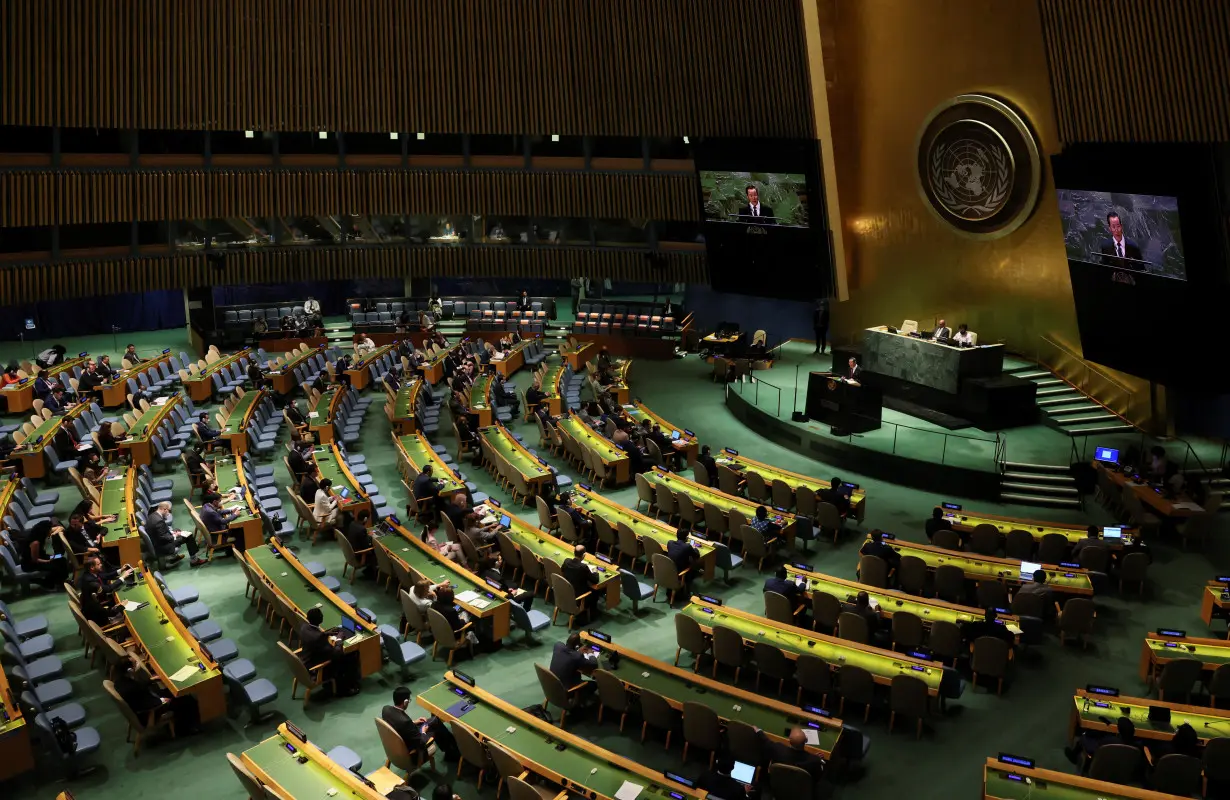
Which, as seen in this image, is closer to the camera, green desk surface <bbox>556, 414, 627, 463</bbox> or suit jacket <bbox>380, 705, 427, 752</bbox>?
suit jacket <bbox>380, 705, 427, 752</bbox>

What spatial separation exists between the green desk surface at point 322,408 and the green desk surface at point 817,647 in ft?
32.1

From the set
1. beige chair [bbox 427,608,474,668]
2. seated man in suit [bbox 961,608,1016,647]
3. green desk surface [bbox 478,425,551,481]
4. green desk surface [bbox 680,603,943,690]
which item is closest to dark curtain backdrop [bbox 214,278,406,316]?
green desk surface [bbox 478,425,551,481]

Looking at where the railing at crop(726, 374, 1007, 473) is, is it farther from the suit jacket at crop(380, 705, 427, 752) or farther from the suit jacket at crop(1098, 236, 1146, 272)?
the suit jacket at crop(380, 705, 427, 752)

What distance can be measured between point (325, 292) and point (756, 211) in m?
15.3

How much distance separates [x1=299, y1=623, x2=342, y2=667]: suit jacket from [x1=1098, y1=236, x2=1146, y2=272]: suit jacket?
43.1 feet

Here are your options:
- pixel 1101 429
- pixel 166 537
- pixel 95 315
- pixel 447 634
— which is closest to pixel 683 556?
pixel 447 634

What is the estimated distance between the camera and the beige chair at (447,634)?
1152cm

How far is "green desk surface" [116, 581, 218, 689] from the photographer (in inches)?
413

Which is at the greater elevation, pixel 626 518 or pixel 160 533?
pixel 160 533

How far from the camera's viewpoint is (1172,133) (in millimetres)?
14602

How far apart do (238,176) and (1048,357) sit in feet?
65.6

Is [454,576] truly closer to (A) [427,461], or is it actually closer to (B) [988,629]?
(A) [427,461]

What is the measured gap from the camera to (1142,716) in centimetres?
978

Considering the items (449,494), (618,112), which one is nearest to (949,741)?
(449,494)
